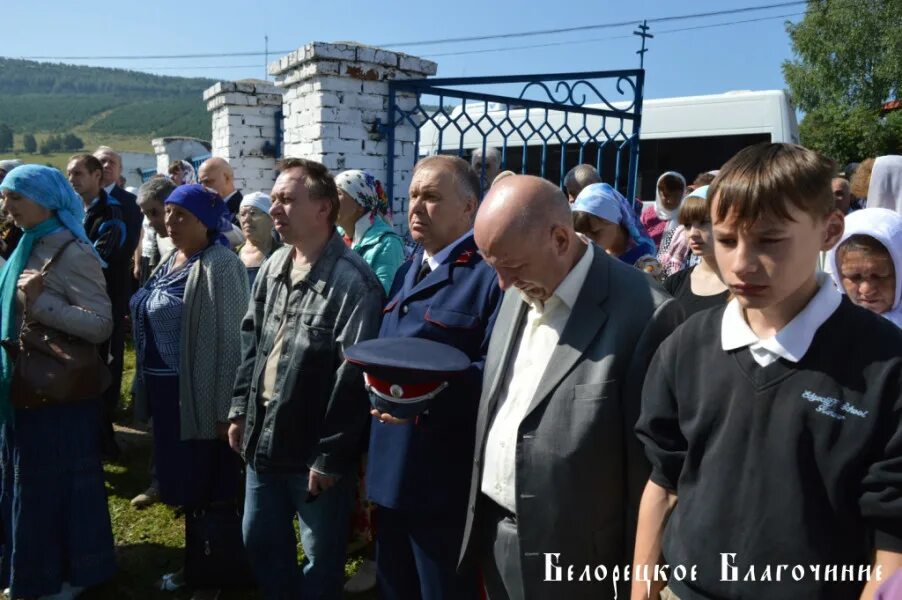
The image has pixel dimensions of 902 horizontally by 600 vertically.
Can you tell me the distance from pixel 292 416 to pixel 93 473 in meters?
1.26

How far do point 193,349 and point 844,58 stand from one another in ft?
100

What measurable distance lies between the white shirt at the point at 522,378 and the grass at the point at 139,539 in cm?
170

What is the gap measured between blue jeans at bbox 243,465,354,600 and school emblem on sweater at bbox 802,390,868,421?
1.72m

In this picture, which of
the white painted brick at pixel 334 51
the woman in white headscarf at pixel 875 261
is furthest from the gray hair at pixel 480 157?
the woman in white headscarf at pixel 875 261

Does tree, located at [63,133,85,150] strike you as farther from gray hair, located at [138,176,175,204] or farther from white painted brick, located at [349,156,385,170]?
white painted brick, located at [349,156,385,170]

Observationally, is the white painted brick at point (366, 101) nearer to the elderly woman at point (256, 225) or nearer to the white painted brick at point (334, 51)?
the white painted brick at point (334, 51)

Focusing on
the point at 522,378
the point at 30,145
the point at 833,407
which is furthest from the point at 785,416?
the point at 30,145

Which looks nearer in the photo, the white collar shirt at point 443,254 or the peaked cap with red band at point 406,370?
the peaked cap with red band at point 406,370

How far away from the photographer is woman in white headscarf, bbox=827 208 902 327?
174 cm

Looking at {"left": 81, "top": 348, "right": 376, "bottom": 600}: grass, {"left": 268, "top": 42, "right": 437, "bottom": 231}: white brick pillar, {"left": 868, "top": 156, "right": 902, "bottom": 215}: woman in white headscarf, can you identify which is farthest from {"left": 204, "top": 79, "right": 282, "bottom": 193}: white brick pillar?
{"left": 868, "top": 156, "right": 902, "bottom": 215}: woman in white headscarf

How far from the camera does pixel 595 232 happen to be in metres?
3.40

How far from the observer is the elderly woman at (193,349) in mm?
2990

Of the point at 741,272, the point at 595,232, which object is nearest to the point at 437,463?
the point at 741,272

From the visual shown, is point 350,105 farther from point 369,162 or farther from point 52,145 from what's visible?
point 52,145
